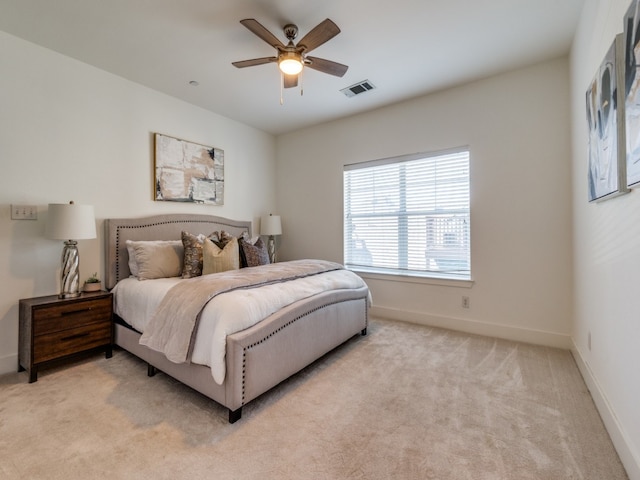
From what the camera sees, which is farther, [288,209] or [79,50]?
[288,209]

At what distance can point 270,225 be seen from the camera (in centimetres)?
437

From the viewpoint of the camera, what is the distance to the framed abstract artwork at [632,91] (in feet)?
3.87

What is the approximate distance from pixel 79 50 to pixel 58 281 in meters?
2.05

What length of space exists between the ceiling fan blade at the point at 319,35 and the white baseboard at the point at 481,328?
2947mm

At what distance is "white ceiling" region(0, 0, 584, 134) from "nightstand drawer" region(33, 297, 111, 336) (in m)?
2.20

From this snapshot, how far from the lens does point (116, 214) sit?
300cm

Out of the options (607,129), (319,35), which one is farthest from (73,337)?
(607,129)

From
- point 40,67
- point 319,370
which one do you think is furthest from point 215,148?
point 319,370

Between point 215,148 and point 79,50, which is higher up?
point 79,50

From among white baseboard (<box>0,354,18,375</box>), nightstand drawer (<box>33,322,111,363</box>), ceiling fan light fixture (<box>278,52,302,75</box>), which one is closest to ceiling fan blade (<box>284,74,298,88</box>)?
ceiling fan light fixture (<box>278,52,302,75</box>)

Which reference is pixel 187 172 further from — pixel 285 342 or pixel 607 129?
pixel 607 129

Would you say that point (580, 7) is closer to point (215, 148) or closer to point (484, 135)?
point (484, 135)

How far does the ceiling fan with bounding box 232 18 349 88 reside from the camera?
1.93 metres

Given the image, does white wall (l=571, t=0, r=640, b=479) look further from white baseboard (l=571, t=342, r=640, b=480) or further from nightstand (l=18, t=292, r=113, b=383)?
nightstand (l=18, t=292, r=113, b=383)
